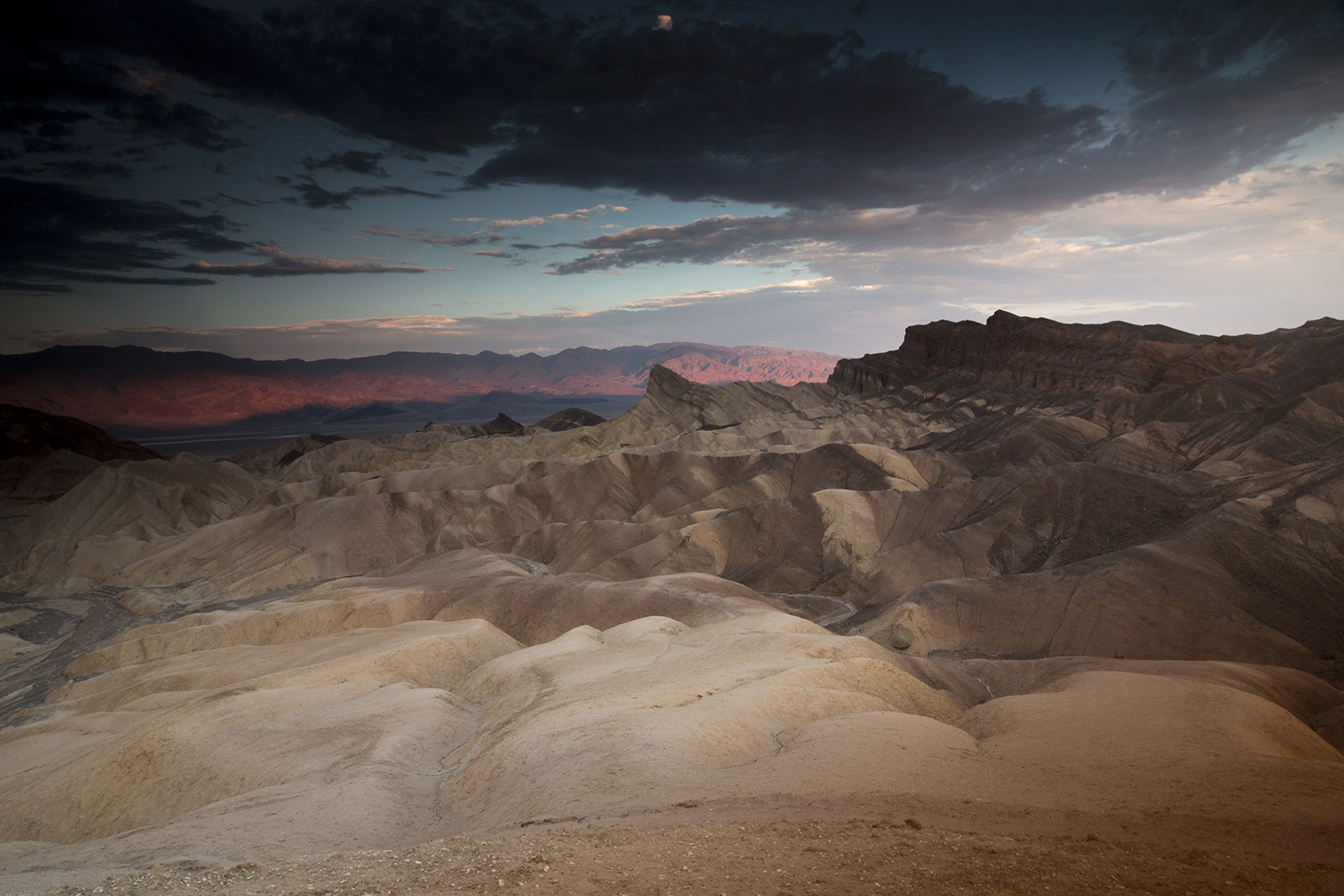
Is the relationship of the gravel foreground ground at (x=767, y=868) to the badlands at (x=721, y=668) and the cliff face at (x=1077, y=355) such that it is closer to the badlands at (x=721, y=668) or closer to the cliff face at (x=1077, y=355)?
the badlands at (x=721, y=668)

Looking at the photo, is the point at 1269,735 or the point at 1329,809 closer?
the point at 1329,809

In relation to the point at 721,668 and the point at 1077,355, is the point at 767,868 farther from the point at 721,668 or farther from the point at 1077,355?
the point at 1077,355

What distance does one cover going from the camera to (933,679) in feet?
96.9

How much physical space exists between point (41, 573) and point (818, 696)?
81.0m

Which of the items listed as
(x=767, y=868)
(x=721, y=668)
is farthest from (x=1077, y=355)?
(x=767, y=868)

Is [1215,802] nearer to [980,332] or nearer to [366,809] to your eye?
[366,809]

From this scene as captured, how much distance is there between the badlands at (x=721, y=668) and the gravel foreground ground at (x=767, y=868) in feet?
0.24

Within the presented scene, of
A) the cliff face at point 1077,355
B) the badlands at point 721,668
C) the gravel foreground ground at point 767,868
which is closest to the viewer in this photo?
the gravel foreground ground at point 767,868

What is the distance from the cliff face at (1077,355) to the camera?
9625cm

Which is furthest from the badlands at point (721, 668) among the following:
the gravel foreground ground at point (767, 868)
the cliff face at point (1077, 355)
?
the cliff face at point (1077, 355)

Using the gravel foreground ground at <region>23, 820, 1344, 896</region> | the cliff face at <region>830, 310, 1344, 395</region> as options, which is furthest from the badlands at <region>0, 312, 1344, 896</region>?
the cliff face at <region>830, 310, 1344, 395</region>

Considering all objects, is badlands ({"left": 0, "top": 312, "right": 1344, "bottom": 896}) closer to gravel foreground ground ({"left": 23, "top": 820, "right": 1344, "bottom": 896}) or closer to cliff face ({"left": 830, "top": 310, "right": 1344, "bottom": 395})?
gravel foreground ground ({"left": 23, "top": 820, "right": 1344, "bottom": 896})

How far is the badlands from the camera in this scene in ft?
38.0

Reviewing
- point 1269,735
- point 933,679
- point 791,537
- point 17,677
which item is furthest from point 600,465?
point 1269,735
